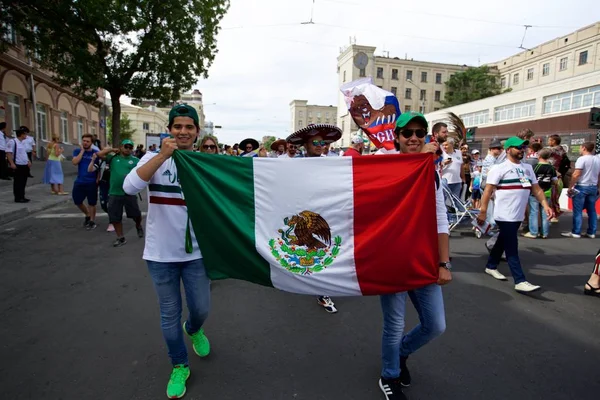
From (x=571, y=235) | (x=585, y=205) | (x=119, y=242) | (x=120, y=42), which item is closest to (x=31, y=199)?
(x=119, y=242)

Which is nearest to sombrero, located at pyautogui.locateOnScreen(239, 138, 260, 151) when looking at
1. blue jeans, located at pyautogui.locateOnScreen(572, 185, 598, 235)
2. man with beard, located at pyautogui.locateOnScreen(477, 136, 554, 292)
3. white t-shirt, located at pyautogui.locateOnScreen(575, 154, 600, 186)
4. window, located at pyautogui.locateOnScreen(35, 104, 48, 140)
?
man with beard, located at pyautogui.locateOnScreen(477, 136, 554, 292)

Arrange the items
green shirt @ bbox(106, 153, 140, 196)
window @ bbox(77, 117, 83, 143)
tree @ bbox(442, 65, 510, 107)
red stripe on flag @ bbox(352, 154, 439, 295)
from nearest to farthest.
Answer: red stripe on flag @ bbox(352, 154, 439, 295) → green shirt @ bbox(106, 153, 140, 196) → window @ bbox(77, 117, 83, 143) → tree @ bbox(442, 65, 510, 107)

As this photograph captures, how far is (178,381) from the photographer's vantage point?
257 cm

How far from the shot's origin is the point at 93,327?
354 centimetres

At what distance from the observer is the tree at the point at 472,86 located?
2373 inches

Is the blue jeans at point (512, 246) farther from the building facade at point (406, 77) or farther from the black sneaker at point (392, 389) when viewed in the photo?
the building facade at point (406, 77)

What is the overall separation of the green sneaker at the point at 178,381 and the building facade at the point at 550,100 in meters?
18.1

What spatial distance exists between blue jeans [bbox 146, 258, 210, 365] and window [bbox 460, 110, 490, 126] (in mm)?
43149

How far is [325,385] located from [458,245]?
5.40 m

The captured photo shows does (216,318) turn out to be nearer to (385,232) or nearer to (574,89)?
(385,232)

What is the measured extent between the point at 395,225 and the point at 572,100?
115 feet

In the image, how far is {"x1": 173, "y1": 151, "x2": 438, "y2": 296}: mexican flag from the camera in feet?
8.14

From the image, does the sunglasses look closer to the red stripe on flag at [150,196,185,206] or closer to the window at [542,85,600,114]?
the red stripe on flag at [150,196,185,206]

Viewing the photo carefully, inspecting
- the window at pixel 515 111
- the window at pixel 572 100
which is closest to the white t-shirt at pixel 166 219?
the window at pixel 572 100
